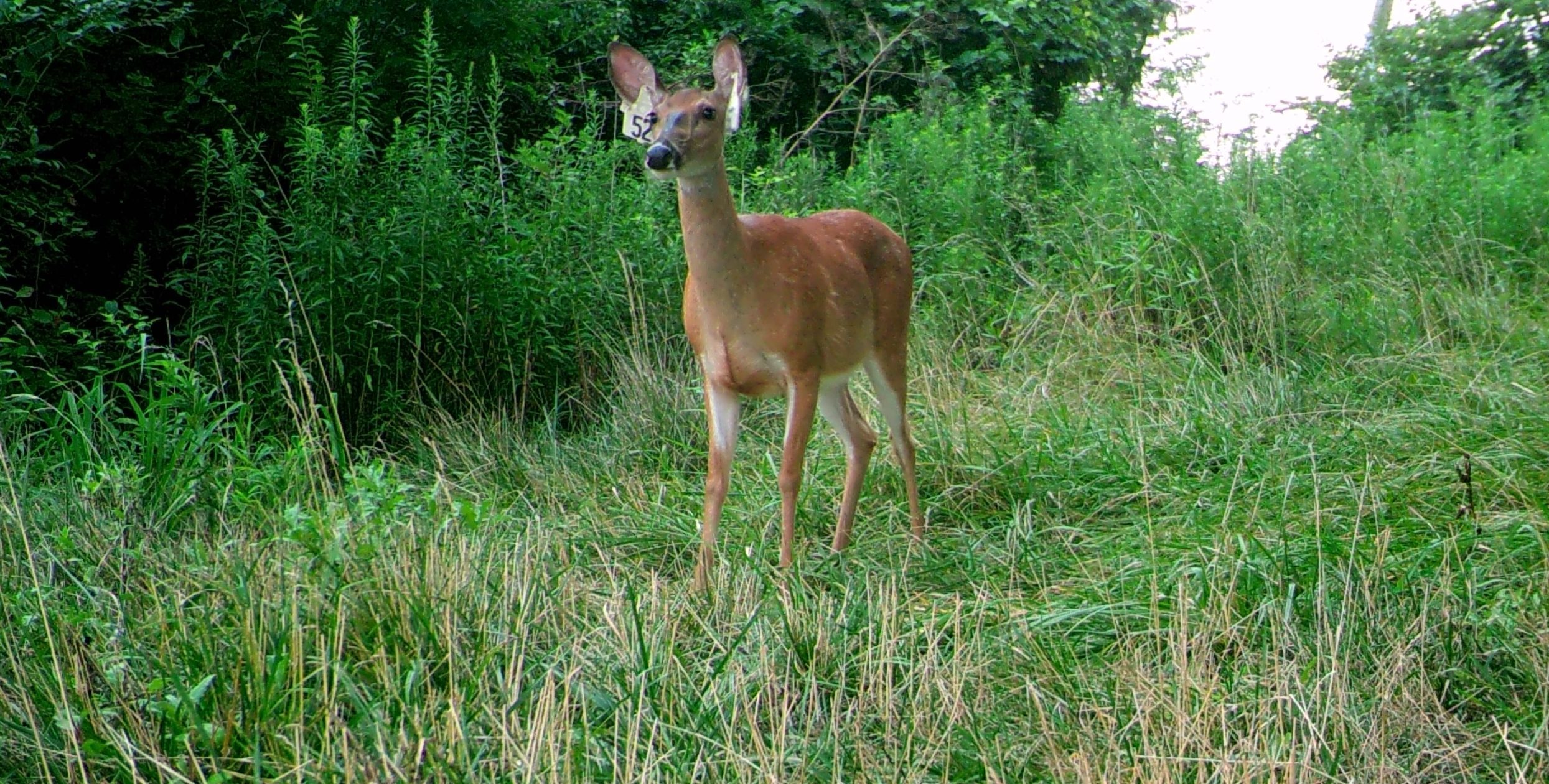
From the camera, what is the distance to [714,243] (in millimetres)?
5000

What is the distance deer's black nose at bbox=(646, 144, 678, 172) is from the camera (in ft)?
15.2

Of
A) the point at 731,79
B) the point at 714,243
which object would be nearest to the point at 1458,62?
the point at 731,79

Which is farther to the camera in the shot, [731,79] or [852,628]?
[731,79]

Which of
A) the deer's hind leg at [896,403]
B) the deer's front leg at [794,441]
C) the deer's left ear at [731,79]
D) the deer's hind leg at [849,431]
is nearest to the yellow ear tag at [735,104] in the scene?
the deer's left ear at [731,79]

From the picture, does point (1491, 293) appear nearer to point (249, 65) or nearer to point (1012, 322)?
point (1012, 322)

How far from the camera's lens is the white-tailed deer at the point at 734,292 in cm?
490

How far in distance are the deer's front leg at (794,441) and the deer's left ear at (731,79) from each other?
2.70 feet

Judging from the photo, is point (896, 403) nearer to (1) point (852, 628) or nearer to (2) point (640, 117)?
(2) point (640, 117)

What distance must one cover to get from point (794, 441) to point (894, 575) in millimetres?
763

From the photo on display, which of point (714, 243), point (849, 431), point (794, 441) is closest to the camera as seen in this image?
point (714, 243)

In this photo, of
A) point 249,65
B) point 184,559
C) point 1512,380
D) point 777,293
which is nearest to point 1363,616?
point 777,293

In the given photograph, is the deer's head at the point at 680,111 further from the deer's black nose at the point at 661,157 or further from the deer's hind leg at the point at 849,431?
the deer's hind leg at the point at 849,431

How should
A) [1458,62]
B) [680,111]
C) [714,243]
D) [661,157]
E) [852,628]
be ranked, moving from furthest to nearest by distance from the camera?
[1458,62]
[714,243]
[680,111]
[661,157]
[852,628]

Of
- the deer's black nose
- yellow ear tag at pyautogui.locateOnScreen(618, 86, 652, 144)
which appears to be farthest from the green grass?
yellow ear tag at pyautogui.locateOnScreen(618, 86, 652, 144)
